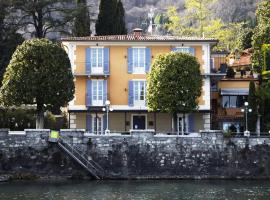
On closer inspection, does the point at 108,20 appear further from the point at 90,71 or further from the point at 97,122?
the point at 97,122

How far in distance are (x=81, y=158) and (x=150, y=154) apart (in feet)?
16.6

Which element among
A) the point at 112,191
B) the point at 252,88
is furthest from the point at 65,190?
the point at 252,88

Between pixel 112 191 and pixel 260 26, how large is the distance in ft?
102

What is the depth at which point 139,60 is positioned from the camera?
59.6m

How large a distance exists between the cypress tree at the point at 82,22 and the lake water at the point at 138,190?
89.8 feet

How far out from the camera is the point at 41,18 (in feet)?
238

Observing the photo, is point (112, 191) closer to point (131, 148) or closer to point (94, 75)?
point (131, 148)

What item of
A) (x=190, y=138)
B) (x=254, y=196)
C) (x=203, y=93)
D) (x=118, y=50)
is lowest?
(x=254, y=196)

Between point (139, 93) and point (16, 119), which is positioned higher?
point (139, 93)

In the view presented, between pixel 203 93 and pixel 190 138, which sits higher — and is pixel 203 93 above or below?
above

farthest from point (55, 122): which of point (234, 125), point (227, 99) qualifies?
point (234, 125)

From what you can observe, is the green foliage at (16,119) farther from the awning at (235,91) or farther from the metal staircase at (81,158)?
the awning at (235,91)

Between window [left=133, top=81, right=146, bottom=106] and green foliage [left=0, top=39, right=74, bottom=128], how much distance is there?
26.1 feet

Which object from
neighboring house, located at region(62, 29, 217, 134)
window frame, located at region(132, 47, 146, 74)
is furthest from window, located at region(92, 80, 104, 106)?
window frame, located at region(132, 47, 146, 74)
